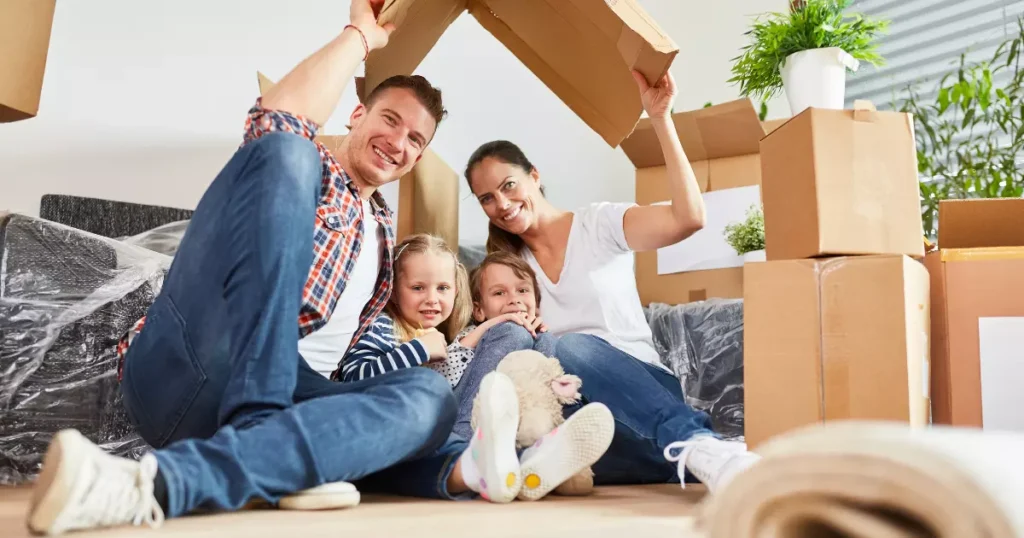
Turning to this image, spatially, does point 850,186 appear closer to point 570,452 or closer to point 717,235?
point 570,452

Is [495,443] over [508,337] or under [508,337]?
under

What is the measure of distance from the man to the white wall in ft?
3.34

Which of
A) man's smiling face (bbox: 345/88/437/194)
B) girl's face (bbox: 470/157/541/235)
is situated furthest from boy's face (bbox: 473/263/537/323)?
man's smiling face (bbox: 345/88/437/194)

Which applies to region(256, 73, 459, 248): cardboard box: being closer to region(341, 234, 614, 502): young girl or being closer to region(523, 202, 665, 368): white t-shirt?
region(523, 202, 665, 368): white t-shirt

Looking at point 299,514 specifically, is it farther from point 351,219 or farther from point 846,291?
point 846,291

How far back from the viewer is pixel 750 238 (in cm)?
164

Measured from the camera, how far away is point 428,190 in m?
1.73

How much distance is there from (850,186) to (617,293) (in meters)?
0.48

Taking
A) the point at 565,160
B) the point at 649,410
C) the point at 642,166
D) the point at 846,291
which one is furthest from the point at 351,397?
the point at 565,160

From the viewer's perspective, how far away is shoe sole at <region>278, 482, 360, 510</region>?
0.75 m

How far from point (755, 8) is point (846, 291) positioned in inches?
63.2

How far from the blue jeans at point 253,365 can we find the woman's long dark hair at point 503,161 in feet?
2.22

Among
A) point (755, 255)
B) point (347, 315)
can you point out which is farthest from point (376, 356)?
point (755, 255)

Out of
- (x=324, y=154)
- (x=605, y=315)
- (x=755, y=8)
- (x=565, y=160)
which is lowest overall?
(x=605, y=315)
